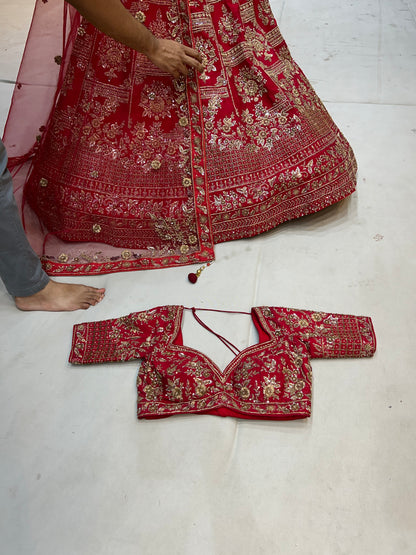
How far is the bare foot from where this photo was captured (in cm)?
165

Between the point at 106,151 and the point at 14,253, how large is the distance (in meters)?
0.49

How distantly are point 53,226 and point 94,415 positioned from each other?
29.0 inches

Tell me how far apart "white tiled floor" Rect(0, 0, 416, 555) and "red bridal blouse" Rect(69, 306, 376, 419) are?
1.9 inches

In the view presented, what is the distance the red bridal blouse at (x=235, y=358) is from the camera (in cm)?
136

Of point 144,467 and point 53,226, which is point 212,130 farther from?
point 144,467

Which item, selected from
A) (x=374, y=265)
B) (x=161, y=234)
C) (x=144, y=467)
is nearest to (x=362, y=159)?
(x=374, y=265)

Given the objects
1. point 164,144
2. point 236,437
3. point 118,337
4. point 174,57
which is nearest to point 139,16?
point 174,57

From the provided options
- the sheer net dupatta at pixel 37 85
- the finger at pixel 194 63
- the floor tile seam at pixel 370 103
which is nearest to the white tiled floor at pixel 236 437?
the sheer net dupatta at pixel 37 85

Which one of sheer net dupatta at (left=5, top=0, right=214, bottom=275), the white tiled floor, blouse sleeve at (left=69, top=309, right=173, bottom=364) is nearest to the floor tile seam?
the white tiled floor

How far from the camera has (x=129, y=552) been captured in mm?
1179

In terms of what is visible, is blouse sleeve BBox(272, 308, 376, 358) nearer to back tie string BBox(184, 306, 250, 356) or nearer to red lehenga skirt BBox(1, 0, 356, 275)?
back tie string BBox(184, 306, 250, 356)

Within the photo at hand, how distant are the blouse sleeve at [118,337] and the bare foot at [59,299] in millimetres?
117

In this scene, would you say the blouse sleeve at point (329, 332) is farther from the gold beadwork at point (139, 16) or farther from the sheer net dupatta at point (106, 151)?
the gold beadwork at point (139, 16)

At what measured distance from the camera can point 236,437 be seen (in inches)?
53.2
